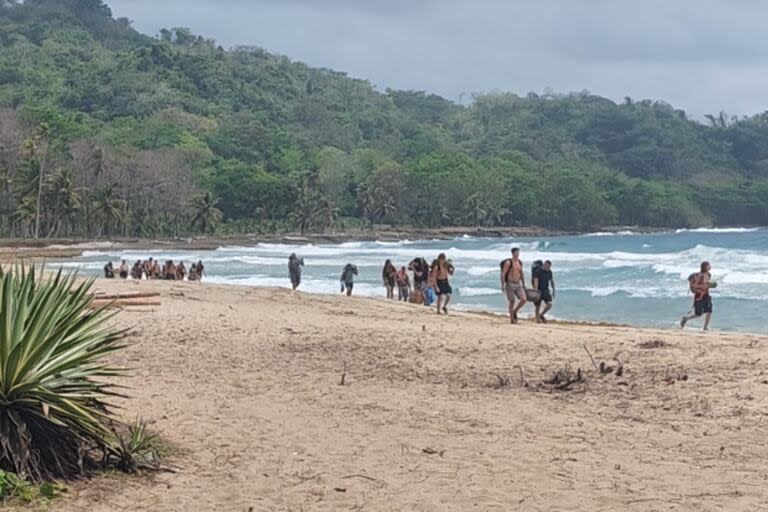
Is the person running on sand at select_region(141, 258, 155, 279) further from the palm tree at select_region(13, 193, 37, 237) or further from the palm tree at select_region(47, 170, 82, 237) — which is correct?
the palm tree at select_region(13, 193, 37, 237)

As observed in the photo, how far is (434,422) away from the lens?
7.54 metres

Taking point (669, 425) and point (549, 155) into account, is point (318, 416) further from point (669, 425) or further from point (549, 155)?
point (549, 155)

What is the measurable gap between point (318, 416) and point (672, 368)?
156 inches

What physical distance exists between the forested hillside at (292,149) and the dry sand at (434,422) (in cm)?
5643

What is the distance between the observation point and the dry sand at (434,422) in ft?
18.6

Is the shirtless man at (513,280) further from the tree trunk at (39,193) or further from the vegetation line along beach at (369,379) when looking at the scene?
the tree trunk at (39,193)

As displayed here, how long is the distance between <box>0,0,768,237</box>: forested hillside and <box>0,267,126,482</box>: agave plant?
60066 millimetres

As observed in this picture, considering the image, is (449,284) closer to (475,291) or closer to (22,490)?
(22,490)

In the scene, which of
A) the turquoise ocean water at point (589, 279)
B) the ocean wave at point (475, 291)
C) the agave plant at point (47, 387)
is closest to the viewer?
the agave plant at point (47, 387)

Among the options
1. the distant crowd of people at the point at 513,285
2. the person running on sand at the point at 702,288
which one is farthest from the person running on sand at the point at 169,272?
the person running on sand at the point at 702,288

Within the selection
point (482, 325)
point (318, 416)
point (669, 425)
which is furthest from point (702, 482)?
point (482, 325)

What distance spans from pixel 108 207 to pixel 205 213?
505 inches

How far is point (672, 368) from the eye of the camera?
9.73 meters

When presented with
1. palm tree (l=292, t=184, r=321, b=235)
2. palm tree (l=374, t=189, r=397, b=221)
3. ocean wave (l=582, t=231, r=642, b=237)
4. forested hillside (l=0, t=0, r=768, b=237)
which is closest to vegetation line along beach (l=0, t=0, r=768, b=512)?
forested hillside (l=0, t=0, r=768, b=237)
